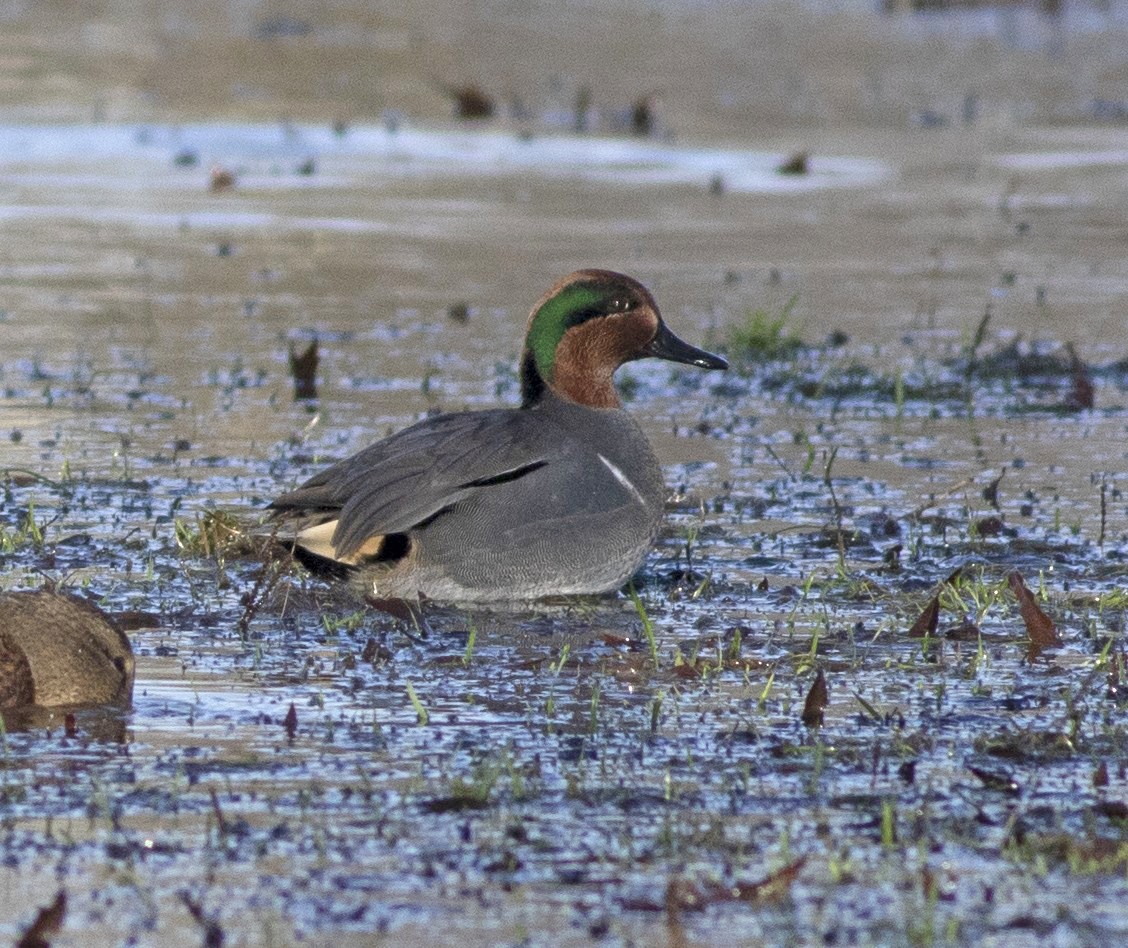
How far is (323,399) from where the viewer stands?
10648 millimetres

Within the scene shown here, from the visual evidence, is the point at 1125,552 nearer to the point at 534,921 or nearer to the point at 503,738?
the point at 503,738

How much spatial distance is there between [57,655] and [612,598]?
223 centimetres

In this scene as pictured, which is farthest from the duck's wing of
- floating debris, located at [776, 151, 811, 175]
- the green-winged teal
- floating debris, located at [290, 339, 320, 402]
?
floating debris, located at [776, 151, 811, 175]

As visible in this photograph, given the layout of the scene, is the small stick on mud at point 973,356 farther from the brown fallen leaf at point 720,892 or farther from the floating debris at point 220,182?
the floating debris at point 220,182

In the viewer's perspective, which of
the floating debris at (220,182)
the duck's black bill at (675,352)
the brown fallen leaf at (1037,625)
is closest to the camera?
the brown fallen leaf at (1037,625)

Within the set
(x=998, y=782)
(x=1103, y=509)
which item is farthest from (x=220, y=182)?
(x=998, y=782)

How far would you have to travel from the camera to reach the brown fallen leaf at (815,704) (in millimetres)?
5836

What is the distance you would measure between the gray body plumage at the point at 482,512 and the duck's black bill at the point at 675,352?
2.14ft

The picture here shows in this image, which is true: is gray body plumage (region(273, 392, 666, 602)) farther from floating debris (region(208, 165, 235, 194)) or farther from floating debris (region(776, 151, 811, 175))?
floating debris (region(776, 151, 811, 175))

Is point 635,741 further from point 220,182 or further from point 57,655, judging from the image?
point 220,182

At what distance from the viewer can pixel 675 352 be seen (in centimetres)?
802

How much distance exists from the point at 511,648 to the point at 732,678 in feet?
2.30

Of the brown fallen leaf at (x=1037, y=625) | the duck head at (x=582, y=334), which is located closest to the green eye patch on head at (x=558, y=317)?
the duck head at (x=582, y=334)

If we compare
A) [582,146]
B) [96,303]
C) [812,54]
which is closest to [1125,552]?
[96,303]
